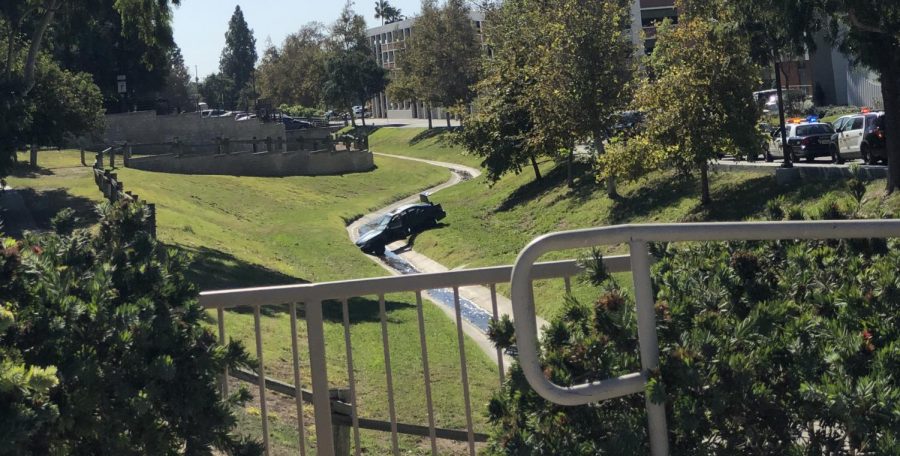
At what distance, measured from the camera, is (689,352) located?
332 cm

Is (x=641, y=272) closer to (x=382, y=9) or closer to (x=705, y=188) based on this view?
(x=705, y=188)

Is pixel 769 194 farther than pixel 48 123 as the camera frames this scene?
No

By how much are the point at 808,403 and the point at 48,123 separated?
28803mm

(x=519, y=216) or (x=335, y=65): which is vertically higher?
(x=335, y=65)

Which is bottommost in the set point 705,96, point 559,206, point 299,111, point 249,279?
point 559,206

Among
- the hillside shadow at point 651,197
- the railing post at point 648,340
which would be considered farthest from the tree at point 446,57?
the railing post at point 648,340

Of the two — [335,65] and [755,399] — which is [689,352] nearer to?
[755,399]

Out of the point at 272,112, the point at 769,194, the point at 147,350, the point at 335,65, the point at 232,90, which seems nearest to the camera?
the point at 147,350

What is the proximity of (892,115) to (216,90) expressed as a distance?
114m

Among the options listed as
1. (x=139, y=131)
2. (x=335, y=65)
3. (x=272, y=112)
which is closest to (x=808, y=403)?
(x=139, y=131)

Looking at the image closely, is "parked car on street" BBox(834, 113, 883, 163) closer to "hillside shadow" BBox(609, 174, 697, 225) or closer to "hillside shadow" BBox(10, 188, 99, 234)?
"hillside shadow" BBox(609, 174, 697, 225)

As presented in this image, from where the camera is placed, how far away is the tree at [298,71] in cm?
10062

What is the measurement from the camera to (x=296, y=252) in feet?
104

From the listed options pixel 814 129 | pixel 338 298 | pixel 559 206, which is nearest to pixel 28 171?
pixel 559 206
